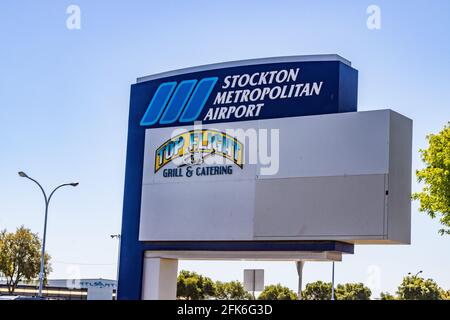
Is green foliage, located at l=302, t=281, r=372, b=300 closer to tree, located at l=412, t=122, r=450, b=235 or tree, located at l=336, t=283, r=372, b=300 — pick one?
tree, located at l=336, t=283, r=372, b=300

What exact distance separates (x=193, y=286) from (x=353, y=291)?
26.9m

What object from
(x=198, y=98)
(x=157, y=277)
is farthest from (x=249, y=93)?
(x=157, y=277)

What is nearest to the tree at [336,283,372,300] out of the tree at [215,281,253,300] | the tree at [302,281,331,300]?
the tree at [302,281,331,300]

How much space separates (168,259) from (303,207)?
7.80 meters

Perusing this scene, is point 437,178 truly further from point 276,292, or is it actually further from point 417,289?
point 276,292

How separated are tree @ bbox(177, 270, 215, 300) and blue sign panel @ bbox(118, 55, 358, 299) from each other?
193 ft

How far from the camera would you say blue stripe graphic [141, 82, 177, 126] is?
34.1 metres

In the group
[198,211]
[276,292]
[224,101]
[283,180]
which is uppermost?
[224,101]

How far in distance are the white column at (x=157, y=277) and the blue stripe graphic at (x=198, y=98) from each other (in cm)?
649

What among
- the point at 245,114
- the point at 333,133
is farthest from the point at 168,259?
the point at 333,133

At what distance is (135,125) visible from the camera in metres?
35.2

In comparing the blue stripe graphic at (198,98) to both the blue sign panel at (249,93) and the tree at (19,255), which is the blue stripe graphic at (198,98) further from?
the tree at (19,255)

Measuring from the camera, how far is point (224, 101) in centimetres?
3241
